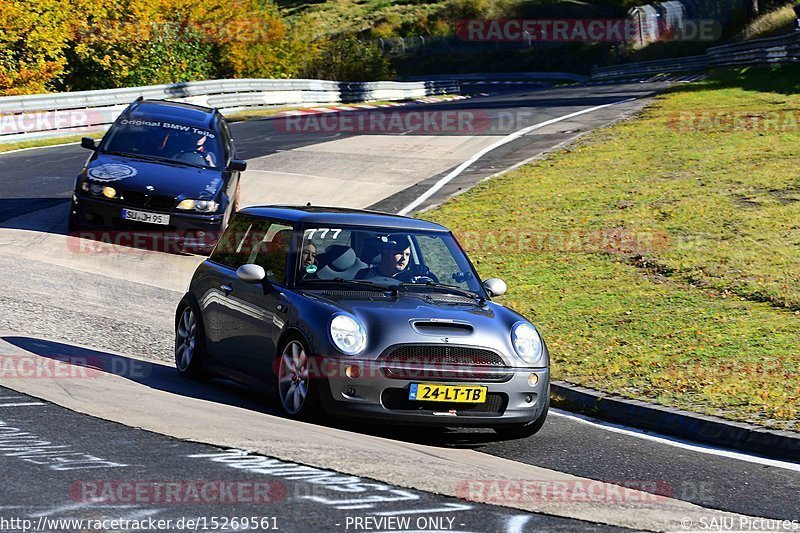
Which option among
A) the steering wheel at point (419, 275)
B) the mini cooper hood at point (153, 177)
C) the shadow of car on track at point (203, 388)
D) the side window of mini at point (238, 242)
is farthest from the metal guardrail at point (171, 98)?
the steering wheel at point (419, 275)

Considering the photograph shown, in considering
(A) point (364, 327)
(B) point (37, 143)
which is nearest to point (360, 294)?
(A) point (364, 327)

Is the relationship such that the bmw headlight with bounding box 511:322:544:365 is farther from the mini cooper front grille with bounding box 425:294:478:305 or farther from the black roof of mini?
the black roof of mini

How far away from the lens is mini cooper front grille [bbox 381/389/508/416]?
816cm

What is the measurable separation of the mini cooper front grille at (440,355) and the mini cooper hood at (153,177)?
869cm

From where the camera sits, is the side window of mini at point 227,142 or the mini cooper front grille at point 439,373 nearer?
the mini cooper front grille at point 439,373

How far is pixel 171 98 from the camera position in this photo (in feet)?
121

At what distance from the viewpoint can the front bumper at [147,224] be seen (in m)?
16.1

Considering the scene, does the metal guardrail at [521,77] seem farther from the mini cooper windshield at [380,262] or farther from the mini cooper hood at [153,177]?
the mini cooper windshield at [380,262]

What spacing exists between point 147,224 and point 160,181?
643mm

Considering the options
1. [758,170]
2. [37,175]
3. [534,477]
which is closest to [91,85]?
[37,175]

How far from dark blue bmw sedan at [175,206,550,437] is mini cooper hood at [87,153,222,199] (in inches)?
240

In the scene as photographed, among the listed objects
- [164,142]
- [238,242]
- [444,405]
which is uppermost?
[164,142]

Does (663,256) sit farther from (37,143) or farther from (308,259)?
(37,143)

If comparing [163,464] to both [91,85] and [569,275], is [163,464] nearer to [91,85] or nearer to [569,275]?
[569,275]
